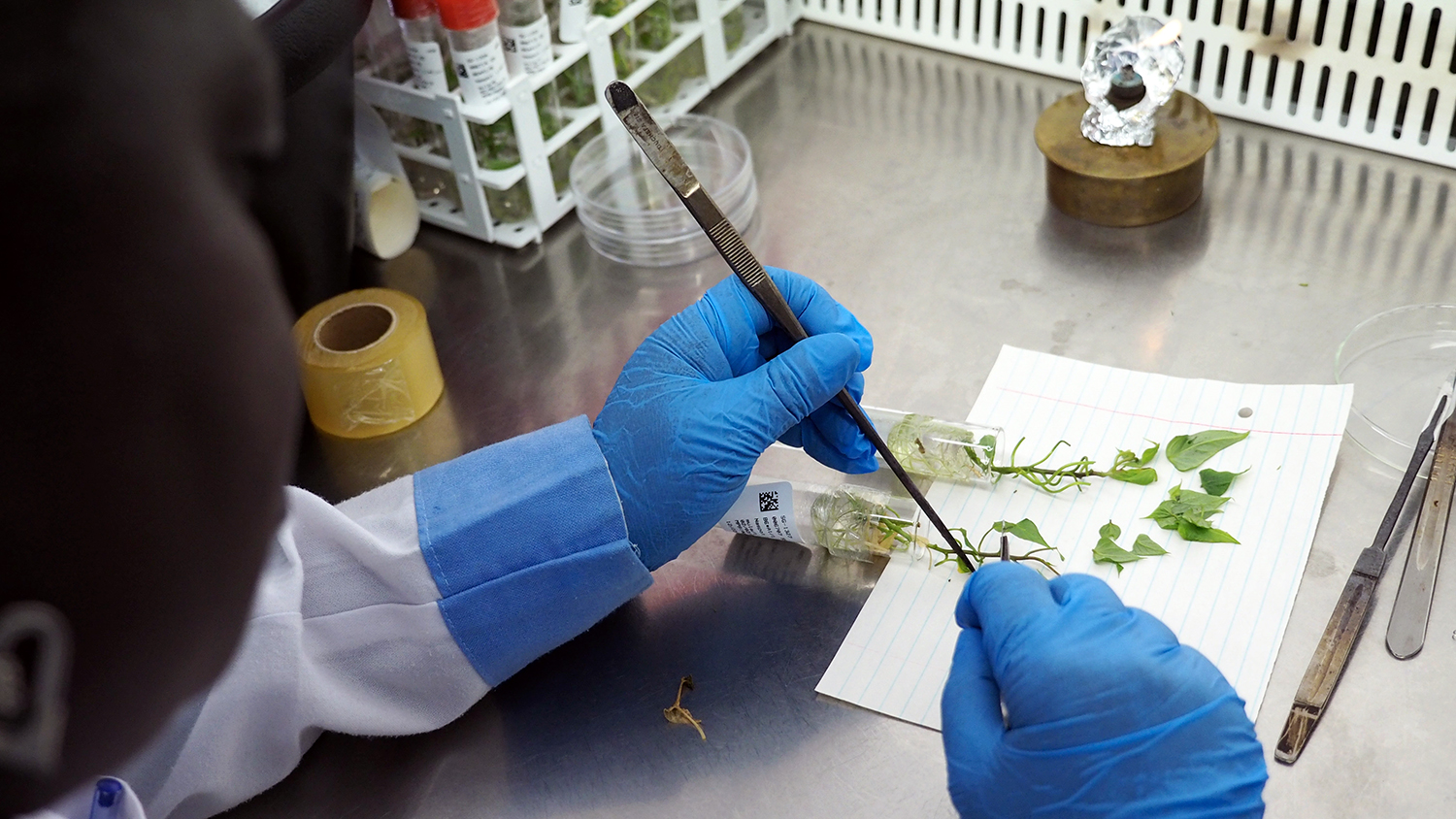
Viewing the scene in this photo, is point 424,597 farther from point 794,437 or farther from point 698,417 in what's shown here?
point 794,437

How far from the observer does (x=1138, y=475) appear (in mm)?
1111

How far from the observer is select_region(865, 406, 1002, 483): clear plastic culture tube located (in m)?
1.15

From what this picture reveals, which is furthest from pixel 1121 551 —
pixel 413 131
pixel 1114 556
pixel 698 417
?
pixel 413 131

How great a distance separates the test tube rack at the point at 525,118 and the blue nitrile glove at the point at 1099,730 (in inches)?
34.2

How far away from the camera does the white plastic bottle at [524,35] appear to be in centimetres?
138

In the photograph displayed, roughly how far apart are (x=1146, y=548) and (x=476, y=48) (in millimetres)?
885

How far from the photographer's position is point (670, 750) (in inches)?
38.9

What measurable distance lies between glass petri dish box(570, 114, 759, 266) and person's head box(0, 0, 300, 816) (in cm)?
113

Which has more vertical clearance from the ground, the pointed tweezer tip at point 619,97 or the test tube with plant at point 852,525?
the pointed tweezer tip at point 619,97

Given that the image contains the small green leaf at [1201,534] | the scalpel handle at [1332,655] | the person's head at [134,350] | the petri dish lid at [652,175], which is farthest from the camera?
the petri dish lid at [652,175]

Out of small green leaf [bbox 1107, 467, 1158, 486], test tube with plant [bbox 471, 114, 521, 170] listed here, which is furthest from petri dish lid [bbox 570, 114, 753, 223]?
small green leaf [bbox 1107, 467, 1158, 486]

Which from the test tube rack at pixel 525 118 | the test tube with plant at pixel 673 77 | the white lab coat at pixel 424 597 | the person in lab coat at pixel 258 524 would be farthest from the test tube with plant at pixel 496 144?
the white lab coat at pixel 424 597

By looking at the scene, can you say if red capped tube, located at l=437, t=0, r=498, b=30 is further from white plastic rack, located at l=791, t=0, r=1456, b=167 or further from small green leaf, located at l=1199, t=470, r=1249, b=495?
small green leaf, located at l=1199, t=470, r=1249, b=495

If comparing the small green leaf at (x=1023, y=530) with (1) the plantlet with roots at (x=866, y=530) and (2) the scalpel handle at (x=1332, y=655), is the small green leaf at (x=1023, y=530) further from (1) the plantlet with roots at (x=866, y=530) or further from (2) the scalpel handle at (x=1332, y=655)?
(2) the scalpel handle at (x=1332, y=655)
